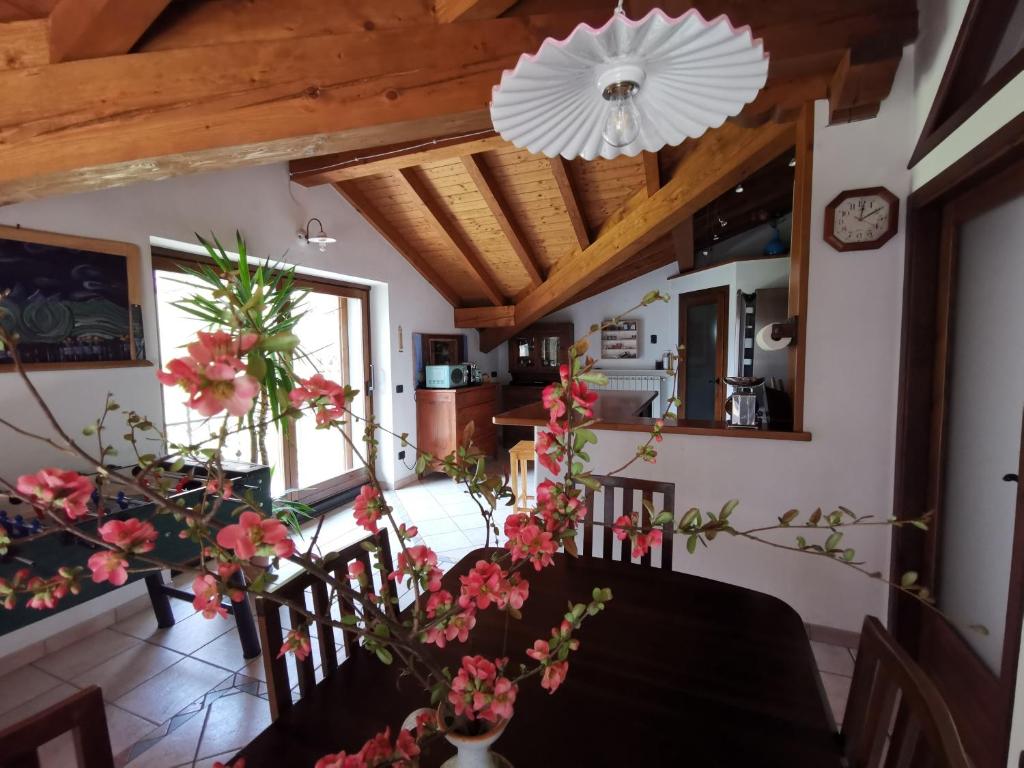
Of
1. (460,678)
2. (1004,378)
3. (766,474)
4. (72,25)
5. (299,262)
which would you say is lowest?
(766,474)

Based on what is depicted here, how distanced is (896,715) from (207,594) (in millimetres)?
1050

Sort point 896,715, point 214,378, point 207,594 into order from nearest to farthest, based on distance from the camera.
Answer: point 214,378, point 207,594, point 896,715

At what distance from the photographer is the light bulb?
0.88m

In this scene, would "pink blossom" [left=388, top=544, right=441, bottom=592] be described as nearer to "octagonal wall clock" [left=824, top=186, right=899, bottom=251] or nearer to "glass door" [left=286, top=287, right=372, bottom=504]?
"octagonal wall clock" [left=824, top=186, right=899, bottom=251]

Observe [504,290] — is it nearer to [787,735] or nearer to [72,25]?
[72,25]

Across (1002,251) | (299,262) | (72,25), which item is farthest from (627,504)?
(299,262)

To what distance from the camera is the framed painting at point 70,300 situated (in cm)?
204

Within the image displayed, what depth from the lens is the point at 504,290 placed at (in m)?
Answer: 5.35

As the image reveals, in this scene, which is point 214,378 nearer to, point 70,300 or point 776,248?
point 70,300

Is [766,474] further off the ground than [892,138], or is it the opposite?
[892,138]

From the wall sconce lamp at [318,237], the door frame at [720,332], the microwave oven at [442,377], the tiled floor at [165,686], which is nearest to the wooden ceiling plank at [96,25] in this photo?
the wall sconce lamp at [318,237]

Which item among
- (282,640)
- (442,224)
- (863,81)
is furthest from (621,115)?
(442,224)

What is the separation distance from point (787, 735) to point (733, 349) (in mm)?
4620

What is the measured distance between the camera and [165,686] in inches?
77.7
